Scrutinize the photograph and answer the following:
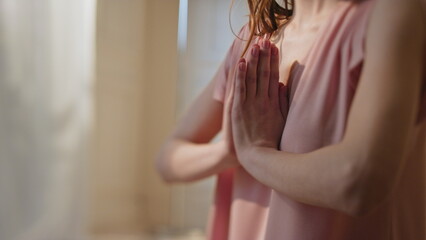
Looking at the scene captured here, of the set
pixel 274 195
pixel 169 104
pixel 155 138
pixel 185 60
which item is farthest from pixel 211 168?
pixel 155 138

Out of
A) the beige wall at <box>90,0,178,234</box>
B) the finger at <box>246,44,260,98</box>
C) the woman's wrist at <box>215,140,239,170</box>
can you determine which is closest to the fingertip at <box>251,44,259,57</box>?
the finger at <box>246,44,260,98</box>

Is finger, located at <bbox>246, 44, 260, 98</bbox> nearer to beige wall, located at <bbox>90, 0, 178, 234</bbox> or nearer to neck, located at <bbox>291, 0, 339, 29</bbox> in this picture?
neck, located at <bbox>291, 0, 339, 29</bbox>

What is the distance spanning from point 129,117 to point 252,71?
1050 mm

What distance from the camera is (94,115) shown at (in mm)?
1402

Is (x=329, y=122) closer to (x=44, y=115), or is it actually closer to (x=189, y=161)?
(x=189, y=161)

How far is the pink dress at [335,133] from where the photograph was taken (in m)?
0.30

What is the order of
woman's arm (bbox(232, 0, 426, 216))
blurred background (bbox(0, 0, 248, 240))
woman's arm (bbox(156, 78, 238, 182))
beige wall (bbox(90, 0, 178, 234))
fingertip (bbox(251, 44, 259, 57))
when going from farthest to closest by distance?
beige wall (bbox(90, 0, 178, 234)), blurred background (bbox(0, 0, 248, 240)), woman's arm (bbox(156, 78, 238, 182)), fingertip (bbox(251, 44, 259, 57)), woman's arm (bbox(232, 0, 426, 216))

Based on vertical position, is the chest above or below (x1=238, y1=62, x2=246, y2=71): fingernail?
above

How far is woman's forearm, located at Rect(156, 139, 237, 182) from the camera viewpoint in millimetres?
470

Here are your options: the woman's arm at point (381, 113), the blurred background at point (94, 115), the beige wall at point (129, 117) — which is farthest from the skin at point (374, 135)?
the beige wall at point (129, 117)

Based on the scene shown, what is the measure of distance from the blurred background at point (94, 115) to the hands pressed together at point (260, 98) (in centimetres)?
18

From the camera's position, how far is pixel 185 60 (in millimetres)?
695

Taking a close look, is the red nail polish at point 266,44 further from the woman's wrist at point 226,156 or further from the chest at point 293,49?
the woman's wrist at point 226,156

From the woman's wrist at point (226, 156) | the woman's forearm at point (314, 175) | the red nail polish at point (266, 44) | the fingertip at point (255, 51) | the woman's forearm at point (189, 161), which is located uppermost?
the red nail polish at point (266, 44)
